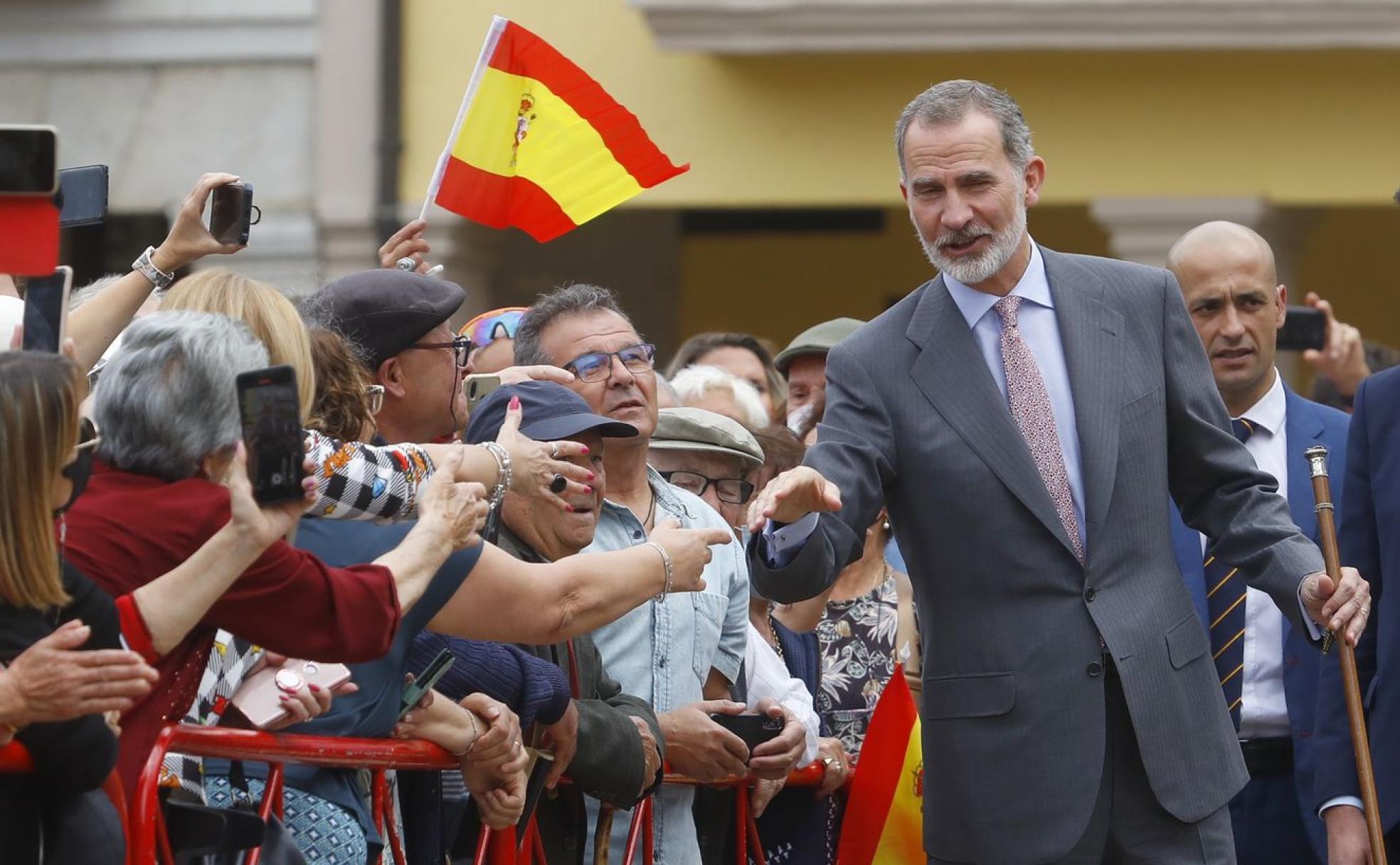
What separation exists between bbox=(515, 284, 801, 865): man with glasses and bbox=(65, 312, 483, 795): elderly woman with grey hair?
133 cm

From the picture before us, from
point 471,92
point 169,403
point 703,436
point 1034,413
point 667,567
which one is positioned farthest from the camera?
point 471,92

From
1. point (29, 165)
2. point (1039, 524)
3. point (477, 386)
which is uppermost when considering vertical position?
point (29, 165)

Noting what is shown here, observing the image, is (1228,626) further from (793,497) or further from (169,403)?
(169,403)

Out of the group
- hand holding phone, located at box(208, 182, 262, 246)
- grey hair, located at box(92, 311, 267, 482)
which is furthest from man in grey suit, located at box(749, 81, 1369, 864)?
hand holding phone, located at box(208, 182, 262, 246)

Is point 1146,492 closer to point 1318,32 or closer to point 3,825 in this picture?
point 3,825

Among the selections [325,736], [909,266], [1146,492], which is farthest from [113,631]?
[909,266]

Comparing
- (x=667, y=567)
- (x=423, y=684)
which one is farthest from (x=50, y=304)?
(x=667, y=567)

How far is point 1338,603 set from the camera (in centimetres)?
407

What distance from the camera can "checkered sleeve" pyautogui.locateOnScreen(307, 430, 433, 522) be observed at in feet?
12.0

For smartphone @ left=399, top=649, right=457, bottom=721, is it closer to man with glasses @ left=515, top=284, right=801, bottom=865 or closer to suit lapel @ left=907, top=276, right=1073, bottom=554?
man with glasses @ left=515, top=284, right=801, bottom=865

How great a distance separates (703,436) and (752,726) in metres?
0.96

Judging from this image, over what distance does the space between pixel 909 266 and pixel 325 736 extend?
8848mm

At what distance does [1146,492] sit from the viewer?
4.11m

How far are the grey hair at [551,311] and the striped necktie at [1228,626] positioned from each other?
150 cm
